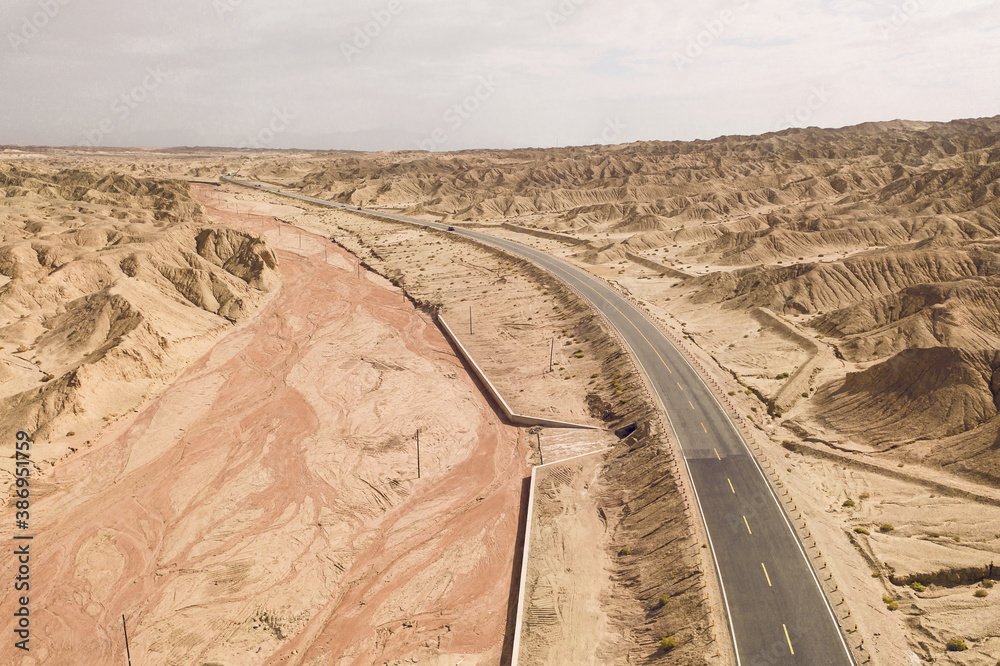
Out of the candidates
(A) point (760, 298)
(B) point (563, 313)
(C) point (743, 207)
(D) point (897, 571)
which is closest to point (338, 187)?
(C) point (743, 207)

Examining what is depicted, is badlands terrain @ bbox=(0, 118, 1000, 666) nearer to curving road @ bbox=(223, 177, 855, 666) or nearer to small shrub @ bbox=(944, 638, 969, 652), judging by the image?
small shrub @ bbox=(944, 638, 969, 652)

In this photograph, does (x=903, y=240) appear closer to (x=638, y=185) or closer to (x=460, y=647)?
(x=638, y=185)

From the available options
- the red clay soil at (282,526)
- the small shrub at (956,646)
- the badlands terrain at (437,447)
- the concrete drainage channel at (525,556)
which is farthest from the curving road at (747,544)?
the red clay soil at (282,526)

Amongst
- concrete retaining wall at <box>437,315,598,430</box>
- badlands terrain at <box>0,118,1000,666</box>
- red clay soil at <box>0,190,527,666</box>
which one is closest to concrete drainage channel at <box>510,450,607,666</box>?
badlands terrain at <box>0,118,1000,666</box>

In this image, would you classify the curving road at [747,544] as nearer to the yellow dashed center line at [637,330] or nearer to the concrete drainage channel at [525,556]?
the yellow dashed center line at [637,330]

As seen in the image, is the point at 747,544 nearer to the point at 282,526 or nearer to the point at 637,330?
the point at 282,526

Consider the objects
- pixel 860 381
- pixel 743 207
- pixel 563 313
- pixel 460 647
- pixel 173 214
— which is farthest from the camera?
pixel 743 207

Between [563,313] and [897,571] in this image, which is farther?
[563,313]
